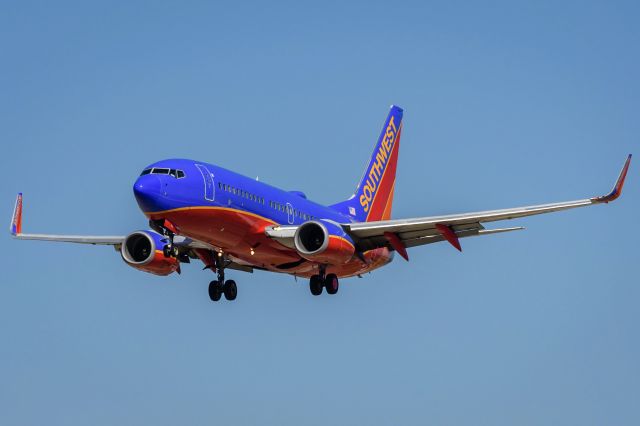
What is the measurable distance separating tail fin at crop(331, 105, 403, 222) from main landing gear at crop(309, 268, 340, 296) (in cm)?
629

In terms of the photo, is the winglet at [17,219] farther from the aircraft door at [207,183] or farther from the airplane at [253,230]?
the aircraft door at [207,183]

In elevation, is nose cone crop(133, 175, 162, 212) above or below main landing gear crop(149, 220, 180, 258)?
above

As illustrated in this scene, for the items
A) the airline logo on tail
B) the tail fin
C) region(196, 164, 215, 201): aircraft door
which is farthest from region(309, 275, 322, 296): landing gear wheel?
the airline logo on tail

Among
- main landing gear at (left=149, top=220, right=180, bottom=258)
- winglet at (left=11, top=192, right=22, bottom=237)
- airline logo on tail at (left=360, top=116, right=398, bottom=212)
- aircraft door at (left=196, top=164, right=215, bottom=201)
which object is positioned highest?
airline logo on tail at (left=360, top=116, right=398, bottom=212)

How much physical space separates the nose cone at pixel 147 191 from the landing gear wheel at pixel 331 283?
11234 millimetres

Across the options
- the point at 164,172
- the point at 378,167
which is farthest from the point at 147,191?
the point at 378,167

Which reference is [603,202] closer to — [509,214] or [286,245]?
[509,214]

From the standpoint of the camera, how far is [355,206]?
203 feet

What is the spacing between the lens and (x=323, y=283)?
178ft

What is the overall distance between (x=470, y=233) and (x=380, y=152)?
50.1 feet

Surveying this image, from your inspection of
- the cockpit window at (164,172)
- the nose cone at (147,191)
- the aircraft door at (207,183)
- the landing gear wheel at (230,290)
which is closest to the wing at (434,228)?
the landing gear wheel at (230,290)

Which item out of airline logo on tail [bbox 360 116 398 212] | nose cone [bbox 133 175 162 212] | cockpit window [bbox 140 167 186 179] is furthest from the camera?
airline logo on tail [bbox 360 116 398 212]

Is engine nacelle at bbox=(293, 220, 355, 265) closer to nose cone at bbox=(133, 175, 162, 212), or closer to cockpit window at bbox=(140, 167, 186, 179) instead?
cockpit window at bbox=(140, 167, 186, 179)

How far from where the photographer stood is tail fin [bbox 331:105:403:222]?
204ft
